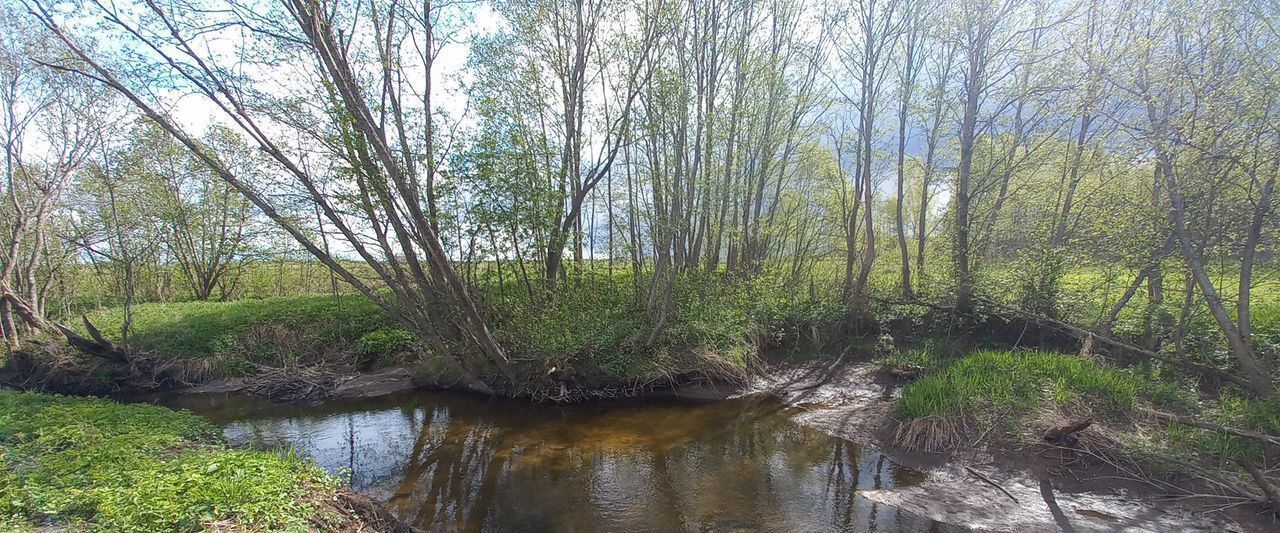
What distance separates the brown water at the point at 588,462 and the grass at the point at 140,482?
92cm

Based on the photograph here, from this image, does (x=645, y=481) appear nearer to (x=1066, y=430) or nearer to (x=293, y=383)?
(x=1066, y=430)

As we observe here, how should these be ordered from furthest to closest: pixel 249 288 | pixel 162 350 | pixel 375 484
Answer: pixel 249 288
pixel 162 350
pixel 375 484

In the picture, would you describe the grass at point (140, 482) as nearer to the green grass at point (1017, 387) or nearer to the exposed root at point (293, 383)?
the exposed root at point (293, 383)

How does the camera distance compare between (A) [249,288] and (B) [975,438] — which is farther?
(A) [249,288]

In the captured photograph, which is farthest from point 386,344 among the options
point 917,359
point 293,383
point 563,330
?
point 917,359

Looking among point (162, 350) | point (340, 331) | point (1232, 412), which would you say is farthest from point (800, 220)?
point (162, 350)

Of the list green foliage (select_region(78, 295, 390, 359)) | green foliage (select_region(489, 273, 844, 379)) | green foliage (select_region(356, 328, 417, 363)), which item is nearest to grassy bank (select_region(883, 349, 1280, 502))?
green foliage (select_region(489, 273, 844, 379))

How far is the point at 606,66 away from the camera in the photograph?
10.1m

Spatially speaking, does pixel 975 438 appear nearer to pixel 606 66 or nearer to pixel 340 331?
pixel 606 66

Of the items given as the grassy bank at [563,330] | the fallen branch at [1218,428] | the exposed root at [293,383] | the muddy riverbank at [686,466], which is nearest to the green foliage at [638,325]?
the grassy bank at [563,330]

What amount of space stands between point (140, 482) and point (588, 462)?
4.35 metres

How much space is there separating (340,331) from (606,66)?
8.42m

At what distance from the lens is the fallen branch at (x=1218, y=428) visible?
4637mm

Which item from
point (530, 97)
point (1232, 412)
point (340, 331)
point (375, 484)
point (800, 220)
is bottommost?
point (375, 484)
